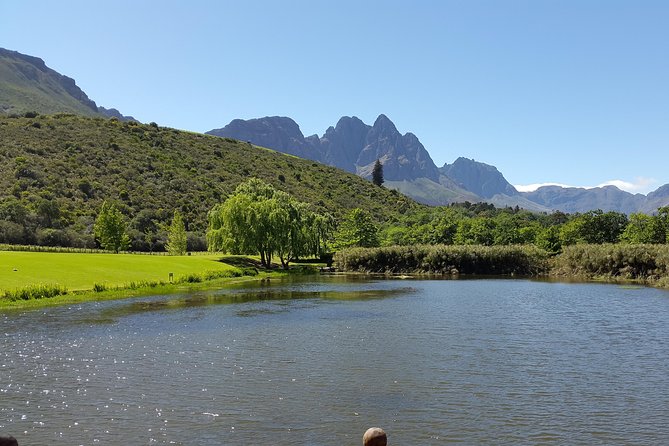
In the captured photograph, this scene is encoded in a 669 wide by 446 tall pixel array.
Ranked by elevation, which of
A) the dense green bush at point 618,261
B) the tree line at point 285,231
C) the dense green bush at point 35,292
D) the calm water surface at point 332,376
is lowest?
the calm water surface at point 332,376

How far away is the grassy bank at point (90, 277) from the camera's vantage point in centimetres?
4250

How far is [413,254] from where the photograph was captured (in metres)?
92.9

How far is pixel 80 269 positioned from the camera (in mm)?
52906

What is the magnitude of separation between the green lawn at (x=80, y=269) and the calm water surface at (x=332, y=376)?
8.67m

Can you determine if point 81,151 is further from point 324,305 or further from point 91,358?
point 91,358

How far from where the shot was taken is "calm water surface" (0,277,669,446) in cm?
1566

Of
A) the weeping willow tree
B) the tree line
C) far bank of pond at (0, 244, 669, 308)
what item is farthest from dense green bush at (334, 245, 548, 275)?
the weeping willow tree

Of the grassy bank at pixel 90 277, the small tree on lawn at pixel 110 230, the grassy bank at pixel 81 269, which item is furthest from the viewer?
the small tree on lawn at pixel 110 230

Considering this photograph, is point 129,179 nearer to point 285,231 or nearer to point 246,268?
point 285,231

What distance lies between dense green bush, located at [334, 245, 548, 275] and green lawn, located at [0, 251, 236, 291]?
3560cm

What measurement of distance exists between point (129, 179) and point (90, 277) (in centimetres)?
8860

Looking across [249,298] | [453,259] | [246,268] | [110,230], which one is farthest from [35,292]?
[453,259]

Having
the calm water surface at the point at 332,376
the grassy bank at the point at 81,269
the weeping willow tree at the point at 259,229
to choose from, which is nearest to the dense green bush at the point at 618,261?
the calm water surface at the point at 332,376

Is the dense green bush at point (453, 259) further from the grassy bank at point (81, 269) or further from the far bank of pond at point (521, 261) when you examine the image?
the grassy bank at point (81, 269)
